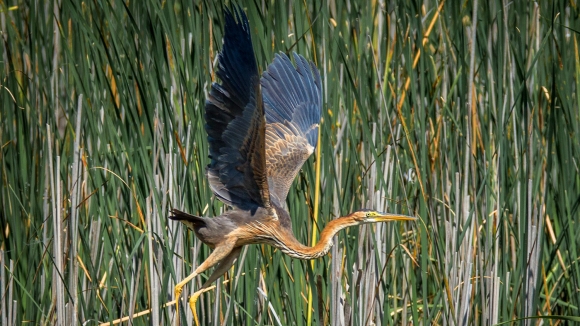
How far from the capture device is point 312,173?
3338mm

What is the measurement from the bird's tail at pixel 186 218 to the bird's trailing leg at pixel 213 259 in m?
0.12

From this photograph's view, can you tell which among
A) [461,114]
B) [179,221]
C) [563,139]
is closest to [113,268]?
[179,221]

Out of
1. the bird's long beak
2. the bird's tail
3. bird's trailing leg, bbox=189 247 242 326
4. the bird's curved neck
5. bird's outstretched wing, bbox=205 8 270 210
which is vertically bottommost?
bird's trailing leg, bbox=189 247 242 326

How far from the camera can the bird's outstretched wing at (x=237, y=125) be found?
117 inches

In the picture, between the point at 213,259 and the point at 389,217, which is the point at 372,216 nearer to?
the point at 389,217

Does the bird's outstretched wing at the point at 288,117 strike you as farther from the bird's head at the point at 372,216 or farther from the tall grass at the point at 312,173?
the bird's head at the point at 372,216

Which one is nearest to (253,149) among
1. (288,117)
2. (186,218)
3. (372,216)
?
(186,218)

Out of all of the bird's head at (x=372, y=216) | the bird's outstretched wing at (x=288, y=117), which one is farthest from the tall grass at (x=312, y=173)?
the bird's outstretched wing at (x=288, y=117)

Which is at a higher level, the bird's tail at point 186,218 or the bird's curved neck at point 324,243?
the bird's tail at point 186,218

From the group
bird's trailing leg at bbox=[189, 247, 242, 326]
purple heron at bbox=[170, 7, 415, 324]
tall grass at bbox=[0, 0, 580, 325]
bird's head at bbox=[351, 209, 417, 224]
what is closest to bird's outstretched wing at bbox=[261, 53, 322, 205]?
purple heron at bbox=[170, 7, 415, 324]

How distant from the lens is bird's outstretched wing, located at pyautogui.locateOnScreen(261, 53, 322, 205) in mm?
3658

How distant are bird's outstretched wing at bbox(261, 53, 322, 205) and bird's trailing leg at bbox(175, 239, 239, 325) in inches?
14.5

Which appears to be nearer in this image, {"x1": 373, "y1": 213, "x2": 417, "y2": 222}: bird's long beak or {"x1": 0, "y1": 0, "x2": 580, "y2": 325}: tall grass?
{"x1": 0, "y1": 0, "x2": 580, "y2": 325}: tall grass

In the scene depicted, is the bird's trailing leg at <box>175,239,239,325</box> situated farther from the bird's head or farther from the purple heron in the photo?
the bird's head
